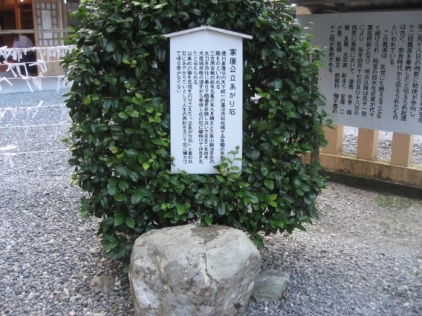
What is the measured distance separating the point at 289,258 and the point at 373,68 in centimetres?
253

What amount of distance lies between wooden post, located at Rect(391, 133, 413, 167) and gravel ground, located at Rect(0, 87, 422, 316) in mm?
450

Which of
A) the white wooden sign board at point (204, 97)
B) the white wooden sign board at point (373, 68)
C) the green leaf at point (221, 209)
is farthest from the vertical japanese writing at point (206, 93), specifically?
the white wooden sign board at point (373, 68)

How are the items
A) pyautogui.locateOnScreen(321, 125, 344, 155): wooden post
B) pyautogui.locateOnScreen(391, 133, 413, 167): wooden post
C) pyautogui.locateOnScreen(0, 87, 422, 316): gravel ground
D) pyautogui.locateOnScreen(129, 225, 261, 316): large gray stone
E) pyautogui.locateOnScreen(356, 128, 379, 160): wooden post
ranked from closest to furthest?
pyautogui.locateOnScreen(129, 225, 261, 316): large gray stone → pyautogui.locateOnScreen(0, 87, 422, 316): gravel ground → pyautogui.locateOnScreen(391, 133, 413, 167): wooden post → pyautogui.locateOnScreen(356, 128, 379, 160): wooden post → pyautogui.locateOnScreen(321, 125, 344, 155): wooden post

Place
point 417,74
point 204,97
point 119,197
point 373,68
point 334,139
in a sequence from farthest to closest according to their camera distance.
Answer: point 334,139 → point 373,68 → point 417,74 → point 204,97 → point 119,197

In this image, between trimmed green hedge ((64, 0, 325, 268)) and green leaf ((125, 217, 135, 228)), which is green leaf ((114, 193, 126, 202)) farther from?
green leaf ((125, 217, 135, 228))

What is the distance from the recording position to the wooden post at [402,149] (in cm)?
540

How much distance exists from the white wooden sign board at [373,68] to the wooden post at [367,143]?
52 cm

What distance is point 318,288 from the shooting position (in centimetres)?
331

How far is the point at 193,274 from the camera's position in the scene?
2.59 meters

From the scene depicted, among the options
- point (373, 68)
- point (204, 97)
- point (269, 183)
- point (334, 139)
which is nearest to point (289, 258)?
point (269, 183)

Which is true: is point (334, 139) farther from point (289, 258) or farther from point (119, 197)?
point (119, 197)

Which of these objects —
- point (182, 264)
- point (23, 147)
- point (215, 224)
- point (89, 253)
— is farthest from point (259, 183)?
point (23, 147)

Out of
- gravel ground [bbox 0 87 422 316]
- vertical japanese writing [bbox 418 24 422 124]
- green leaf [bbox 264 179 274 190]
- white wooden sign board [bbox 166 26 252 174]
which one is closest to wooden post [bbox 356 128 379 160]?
gravel ground [bbox 0 87 422 316]

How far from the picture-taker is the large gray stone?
8.52 ft
